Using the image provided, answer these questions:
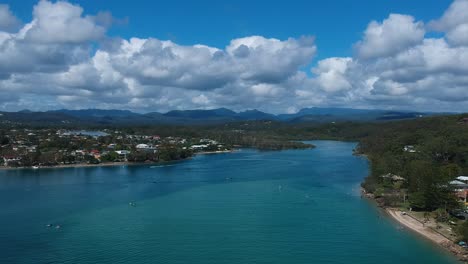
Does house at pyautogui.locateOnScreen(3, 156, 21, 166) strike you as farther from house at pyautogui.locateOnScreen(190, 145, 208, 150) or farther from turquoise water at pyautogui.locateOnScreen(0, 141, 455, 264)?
house at pyautogui.locateOnScreen(190, 145, 208, 150)

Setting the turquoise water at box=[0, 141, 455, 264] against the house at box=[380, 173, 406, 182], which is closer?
the turquoise water at box=[0, 141, 455, 264]

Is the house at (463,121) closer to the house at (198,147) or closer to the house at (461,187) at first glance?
the house at (461,187)

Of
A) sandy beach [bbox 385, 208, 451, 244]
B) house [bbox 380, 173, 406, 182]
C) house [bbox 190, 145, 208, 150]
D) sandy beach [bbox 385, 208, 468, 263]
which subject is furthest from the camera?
house [bbox 190, 145, 208, 150]

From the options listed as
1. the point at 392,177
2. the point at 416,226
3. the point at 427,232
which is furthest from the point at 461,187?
the point at 427,232

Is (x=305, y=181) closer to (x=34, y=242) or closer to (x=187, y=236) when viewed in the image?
(x=187, y=236)

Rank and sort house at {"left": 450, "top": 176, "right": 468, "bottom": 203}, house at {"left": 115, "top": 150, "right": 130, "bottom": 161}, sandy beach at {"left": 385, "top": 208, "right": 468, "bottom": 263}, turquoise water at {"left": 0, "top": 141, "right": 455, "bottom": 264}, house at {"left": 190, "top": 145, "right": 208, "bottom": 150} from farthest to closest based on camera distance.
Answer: house at {"left": 190, "top": 145, "right": 208, "bottom": 150} < house at {"left": 115, "top": 150, "right": 130, "bottom": 161} < house at {"left": 450, "top": 176, "right": 468, "bottom": 203} < turquoise water at {"left": 0, "top": 141, "right": 455, "bottom": 264} < sandy beach at {"left": 385, "top": 208, "right": 468, "bottom": 263}

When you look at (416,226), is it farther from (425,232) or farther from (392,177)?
(392,177)

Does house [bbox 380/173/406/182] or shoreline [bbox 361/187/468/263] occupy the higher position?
house [bbox 380/173/406/182]

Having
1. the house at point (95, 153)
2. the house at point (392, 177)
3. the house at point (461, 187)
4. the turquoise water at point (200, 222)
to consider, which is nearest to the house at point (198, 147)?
the house at point (95, 153)

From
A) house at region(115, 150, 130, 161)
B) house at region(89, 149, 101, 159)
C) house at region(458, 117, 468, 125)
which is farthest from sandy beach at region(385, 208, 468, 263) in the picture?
house at region(89, 149, 101, 159)
